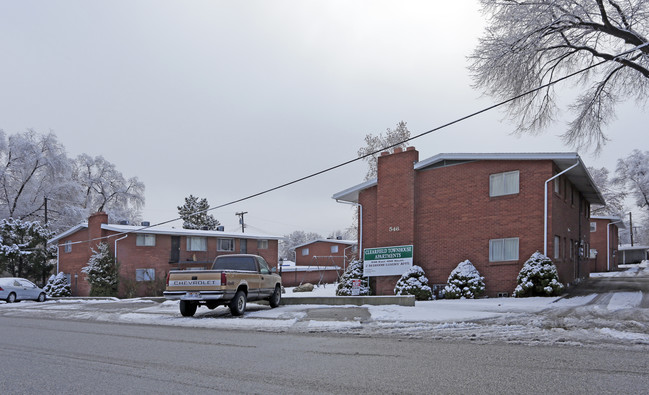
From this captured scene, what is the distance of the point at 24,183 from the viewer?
5100 cm

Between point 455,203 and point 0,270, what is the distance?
3749cm

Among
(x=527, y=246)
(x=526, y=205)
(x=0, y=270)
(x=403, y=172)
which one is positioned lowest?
(x=0, y=270)

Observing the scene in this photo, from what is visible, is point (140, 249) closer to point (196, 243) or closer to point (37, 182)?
point (196, 243)

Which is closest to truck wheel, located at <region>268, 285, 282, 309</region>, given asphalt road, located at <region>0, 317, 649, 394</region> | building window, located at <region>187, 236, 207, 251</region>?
asphalt road, located at <region>0, 317, 649, 394</region>

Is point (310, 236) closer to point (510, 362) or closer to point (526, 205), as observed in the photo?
point (526, 205)

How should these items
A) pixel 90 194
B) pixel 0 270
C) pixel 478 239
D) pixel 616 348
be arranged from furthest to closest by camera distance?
pixel 90 194 < pixel 0 270 < pixel 478 239 < pixel 616 348

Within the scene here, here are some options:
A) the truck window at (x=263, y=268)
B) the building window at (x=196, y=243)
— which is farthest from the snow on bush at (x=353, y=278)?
the building window at (x=196, y=243)

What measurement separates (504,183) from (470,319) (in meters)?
9.08

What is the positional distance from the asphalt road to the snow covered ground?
1.11 meters

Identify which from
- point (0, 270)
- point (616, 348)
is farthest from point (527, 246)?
point (0, 270)

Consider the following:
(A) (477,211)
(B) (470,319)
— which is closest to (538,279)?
(A) (477,211)

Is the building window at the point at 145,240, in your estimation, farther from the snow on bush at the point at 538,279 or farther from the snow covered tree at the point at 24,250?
the snow on bush at the point at 538,279

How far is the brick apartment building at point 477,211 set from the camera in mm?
19641

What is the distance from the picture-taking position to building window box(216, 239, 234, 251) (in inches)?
1794
